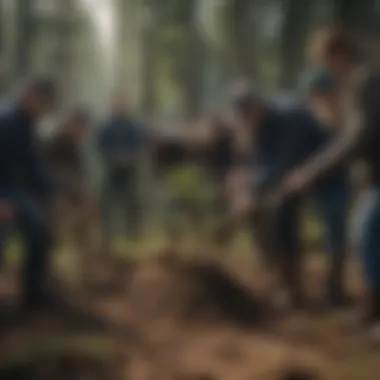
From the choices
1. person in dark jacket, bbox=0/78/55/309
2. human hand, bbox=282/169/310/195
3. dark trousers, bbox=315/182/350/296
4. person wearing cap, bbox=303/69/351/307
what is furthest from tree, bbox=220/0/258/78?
person in dark jacket, bbox=0/78/55/309

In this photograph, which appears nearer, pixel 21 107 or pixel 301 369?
pixel 301 369

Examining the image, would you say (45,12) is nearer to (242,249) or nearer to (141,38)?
(141,38)

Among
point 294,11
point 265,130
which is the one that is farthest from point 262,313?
point 294,11

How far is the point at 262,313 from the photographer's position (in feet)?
8.67

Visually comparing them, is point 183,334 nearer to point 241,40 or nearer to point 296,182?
point 296,182

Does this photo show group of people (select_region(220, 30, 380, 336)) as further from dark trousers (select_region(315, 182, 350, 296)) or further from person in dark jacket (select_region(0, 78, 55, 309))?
person in dark jacket (select_region(0, 78, 55, 309))

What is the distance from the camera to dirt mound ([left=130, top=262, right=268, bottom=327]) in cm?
266

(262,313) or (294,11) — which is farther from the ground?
(294,11)

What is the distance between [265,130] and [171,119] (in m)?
0.30

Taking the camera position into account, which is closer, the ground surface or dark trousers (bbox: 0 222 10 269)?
the ground surface

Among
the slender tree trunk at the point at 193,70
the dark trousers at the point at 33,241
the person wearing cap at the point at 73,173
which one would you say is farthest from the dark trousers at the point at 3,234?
the slender tree trunk at the point at 193,70

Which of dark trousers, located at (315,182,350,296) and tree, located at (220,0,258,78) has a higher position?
tree, located at (220,0,258,78)

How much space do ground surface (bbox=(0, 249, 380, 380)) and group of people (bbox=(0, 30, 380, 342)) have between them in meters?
0.09

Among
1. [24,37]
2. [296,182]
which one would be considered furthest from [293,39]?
[24,37]
